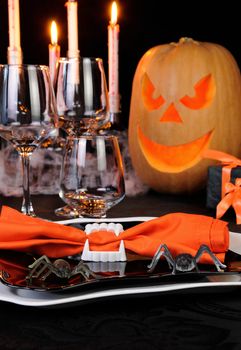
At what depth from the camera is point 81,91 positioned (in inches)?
42.3

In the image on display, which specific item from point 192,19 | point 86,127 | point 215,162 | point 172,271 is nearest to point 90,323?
point 172,271

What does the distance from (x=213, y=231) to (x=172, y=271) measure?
0.10 meters

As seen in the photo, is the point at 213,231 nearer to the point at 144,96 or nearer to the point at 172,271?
the point at 172,271

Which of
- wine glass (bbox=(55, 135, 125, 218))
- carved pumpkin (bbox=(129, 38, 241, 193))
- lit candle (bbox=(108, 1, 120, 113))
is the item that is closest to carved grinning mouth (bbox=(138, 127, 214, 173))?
carved pumpkin (bbox=(129, 38, 241, 193))

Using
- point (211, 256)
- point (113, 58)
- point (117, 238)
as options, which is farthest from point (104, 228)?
point (113, 58)

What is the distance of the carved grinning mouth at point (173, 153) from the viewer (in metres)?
1.25

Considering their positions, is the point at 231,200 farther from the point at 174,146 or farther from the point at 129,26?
the point at 129,26

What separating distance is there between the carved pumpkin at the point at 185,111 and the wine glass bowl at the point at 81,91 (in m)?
0.19

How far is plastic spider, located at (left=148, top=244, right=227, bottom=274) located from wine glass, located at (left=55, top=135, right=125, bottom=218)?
12.5 inches

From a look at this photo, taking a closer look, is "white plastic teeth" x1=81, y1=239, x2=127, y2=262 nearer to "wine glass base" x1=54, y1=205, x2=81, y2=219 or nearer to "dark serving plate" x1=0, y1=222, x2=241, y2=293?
"dark serving plate" x1=0, y1=222, x2=241, y2=293

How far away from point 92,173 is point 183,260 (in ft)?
1.19

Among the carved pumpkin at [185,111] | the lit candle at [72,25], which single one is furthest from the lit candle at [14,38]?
the carved pumpkin at [185,111]

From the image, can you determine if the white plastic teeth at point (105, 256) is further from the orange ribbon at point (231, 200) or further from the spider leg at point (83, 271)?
the orange ribbon at point (231, 200)

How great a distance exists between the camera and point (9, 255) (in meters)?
0.63
